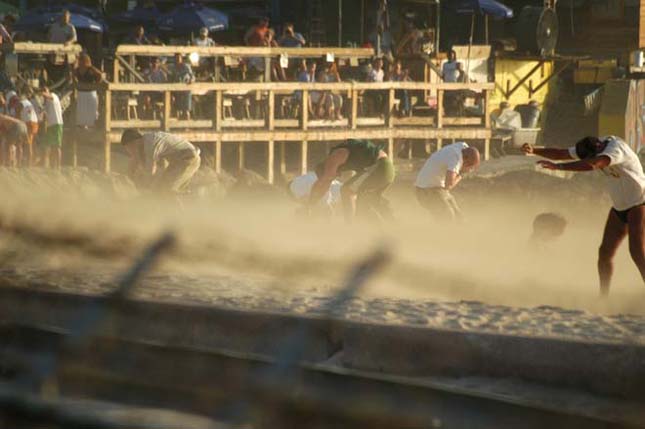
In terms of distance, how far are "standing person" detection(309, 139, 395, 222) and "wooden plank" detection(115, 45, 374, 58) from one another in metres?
6.78

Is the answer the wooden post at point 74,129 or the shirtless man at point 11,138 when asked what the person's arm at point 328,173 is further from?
the wooden post at point 74,129

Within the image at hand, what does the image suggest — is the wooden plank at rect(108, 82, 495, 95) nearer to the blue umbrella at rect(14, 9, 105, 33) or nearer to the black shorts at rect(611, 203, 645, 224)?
the blue umbrella at rect(14, 9, 105, 33)

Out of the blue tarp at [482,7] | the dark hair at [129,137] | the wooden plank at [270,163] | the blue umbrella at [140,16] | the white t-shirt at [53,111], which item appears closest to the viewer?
the dark hair at [129,137]

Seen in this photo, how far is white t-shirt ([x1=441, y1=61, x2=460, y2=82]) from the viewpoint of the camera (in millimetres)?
29922

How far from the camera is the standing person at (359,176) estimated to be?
18.2m

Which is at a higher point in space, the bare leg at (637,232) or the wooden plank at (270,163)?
the bare leg at (637,232)

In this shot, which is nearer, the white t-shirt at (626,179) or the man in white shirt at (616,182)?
the man in white shirt at (616,182)

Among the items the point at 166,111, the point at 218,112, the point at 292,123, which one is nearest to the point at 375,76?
the point at 292,123

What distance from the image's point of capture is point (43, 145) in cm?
2316

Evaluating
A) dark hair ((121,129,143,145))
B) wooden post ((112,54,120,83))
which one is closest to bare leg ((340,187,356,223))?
dark hair ((121,129,143,145))

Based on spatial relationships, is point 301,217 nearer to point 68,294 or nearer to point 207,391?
point 68,294

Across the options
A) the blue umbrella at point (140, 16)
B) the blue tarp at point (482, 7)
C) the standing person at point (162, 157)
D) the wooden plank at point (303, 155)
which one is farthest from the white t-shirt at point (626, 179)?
the blue tarp at point (482, 7)

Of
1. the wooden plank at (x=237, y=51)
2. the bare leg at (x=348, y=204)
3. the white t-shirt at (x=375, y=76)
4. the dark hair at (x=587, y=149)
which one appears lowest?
the bare leg at (x=348, y=204)

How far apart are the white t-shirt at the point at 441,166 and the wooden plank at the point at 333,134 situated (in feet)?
23.0
